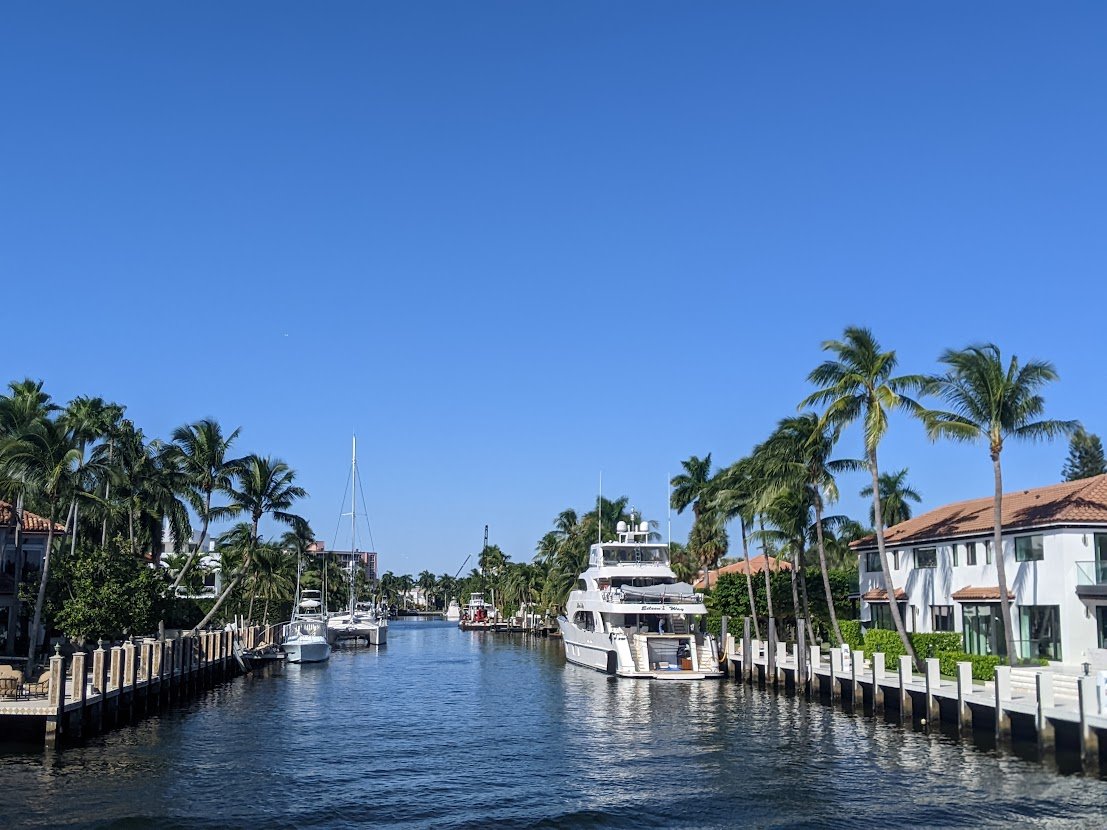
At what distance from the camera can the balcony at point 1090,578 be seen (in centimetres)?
4141

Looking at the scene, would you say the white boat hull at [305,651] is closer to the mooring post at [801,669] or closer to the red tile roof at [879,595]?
the mooring post at [801,669]

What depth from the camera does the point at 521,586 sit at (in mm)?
131750

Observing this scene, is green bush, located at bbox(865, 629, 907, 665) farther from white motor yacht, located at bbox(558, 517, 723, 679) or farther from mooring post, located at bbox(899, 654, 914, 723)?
white motor yacht, located at bbox(558, 517, 723, 679)

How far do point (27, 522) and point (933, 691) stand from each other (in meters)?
52.1

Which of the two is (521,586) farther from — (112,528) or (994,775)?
(994,775)

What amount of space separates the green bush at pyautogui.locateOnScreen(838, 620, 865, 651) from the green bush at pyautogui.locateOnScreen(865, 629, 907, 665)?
8.63 feet

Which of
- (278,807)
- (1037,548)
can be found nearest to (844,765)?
(278,807)

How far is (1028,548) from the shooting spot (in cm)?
4500

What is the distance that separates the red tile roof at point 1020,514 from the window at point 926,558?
0.64 m

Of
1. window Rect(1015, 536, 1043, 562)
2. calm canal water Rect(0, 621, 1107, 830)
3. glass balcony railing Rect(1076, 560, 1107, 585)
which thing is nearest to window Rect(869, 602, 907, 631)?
window Rect(1015, 536, 1043, 562)

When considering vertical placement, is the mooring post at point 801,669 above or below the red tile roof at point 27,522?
below

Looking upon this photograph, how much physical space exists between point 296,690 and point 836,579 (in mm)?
35156

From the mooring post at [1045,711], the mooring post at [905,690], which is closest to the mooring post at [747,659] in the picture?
the mooring post at [905,690]

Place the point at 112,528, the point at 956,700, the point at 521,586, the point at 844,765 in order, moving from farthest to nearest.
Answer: the point at 521,586, the point at 112,528, the point at 956,700, the point at 844,765
